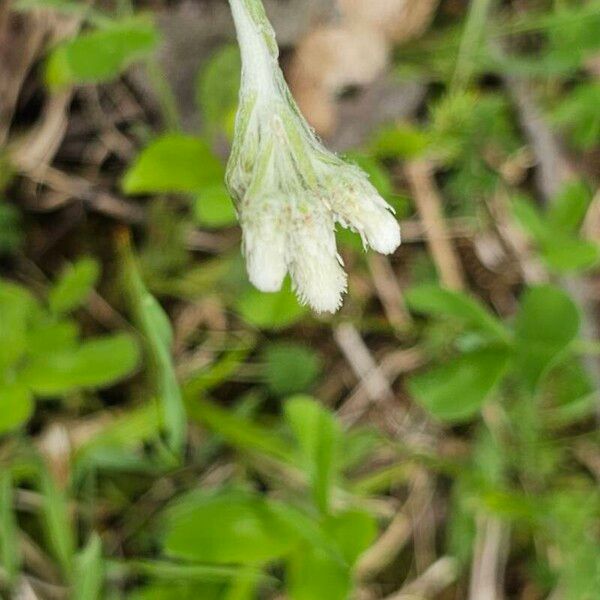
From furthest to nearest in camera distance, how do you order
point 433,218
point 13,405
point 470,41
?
1. point 433,218
2. point 470,41
3. point 13,405

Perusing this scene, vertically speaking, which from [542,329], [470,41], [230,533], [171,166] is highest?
[470,41]

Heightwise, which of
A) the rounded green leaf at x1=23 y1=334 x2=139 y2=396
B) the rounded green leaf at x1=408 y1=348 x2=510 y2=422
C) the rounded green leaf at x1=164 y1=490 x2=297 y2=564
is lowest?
the rounded green leaf at x1=164 y1=490 x2=297 y2=564

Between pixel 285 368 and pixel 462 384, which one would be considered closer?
pixel 462 384

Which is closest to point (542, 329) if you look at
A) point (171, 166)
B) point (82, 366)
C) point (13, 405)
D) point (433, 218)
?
point (433, 218)

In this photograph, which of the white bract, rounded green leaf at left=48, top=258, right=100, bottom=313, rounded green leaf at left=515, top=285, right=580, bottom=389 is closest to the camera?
the white bract

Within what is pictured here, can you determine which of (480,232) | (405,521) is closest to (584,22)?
(480,232)

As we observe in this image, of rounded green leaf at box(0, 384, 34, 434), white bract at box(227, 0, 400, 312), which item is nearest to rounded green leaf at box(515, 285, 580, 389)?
white bract at box(227, 0, 400, 312)

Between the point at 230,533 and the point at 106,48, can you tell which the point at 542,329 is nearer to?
the point at 230,533

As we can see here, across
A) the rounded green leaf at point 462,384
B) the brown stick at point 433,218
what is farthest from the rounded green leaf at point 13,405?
the brown stick at point 433,218

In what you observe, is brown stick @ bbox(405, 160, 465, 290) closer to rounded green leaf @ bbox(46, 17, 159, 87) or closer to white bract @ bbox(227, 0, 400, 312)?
rounded green leaf @ bbox(46, 17, 159, 87)
